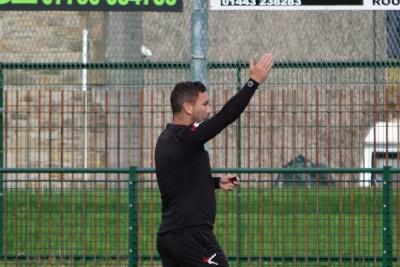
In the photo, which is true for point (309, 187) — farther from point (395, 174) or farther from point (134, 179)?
point (134, 179)

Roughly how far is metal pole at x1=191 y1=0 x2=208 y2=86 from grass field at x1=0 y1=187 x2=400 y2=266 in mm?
2014

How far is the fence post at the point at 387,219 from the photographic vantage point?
979 cm

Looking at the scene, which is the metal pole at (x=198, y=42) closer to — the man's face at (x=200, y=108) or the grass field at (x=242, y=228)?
the man's face at (x=200, y=108)

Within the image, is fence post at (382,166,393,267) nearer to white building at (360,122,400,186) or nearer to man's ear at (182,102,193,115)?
white building at (360,122,400,186)

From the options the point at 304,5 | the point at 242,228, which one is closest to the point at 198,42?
the point at 304,5

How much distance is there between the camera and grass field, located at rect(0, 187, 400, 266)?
34.6ft

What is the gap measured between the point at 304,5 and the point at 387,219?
1.90m

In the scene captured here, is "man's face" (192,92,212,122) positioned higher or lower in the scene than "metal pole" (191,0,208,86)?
lower

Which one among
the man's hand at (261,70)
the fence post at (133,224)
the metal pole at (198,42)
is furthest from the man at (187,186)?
the fence post at (133,224)

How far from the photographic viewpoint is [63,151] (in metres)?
11.7

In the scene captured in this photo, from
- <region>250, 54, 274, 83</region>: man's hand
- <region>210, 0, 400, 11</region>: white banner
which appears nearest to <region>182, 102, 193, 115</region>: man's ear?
<region>250, 54, 274, 83</region>: man's hand

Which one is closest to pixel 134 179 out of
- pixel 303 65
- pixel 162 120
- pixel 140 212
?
pixel 140 212

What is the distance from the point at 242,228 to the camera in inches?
431

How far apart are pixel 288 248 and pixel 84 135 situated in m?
2.56
